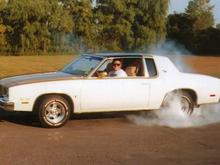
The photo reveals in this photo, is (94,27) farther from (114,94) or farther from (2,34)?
(114,94)

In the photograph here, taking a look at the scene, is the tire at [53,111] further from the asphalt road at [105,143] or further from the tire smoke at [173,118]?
the tire smoke at [173,118]

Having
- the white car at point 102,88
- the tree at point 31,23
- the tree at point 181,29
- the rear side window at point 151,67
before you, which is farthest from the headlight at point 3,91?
the tree at point 181,29

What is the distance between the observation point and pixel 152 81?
10617 millimetres

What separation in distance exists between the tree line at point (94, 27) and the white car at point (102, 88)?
65.1 meters

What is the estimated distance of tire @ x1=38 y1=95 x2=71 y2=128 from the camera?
967 centimetres

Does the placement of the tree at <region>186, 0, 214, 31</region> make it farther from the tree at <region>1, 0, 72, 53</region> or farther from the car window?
the car window

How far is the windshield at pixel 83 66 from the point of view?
10.3 m

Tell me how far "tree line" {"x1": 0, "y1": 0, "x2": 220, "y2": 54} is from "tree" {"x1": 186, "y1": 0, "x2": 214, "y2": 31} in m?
1.86

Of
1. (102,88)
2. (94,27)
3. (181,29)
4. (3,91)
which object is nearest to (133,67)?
(102,88)

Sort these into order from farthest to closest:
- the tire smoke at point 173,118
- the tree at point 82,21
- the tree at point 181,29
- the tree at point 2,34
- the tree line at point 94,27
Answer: the tree at point 181,29, the tree at point 82,21, the tree line at point 94,27, the tree at point 2,34, the tire smoke at point 173,118

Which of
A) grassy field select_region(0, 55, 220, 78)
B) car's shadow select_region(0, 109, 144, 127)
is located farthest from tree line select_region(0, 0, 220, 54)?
car's shadow select_region(0, 109, 144, 127)

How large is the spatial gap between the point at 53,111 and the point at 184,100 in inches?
117

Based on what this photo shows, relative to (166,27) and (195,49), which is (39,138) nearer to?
(195,49)

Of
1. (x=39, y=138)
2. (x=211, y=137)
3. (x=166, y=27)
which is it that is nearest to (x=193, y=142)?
(x=211, y=137)
